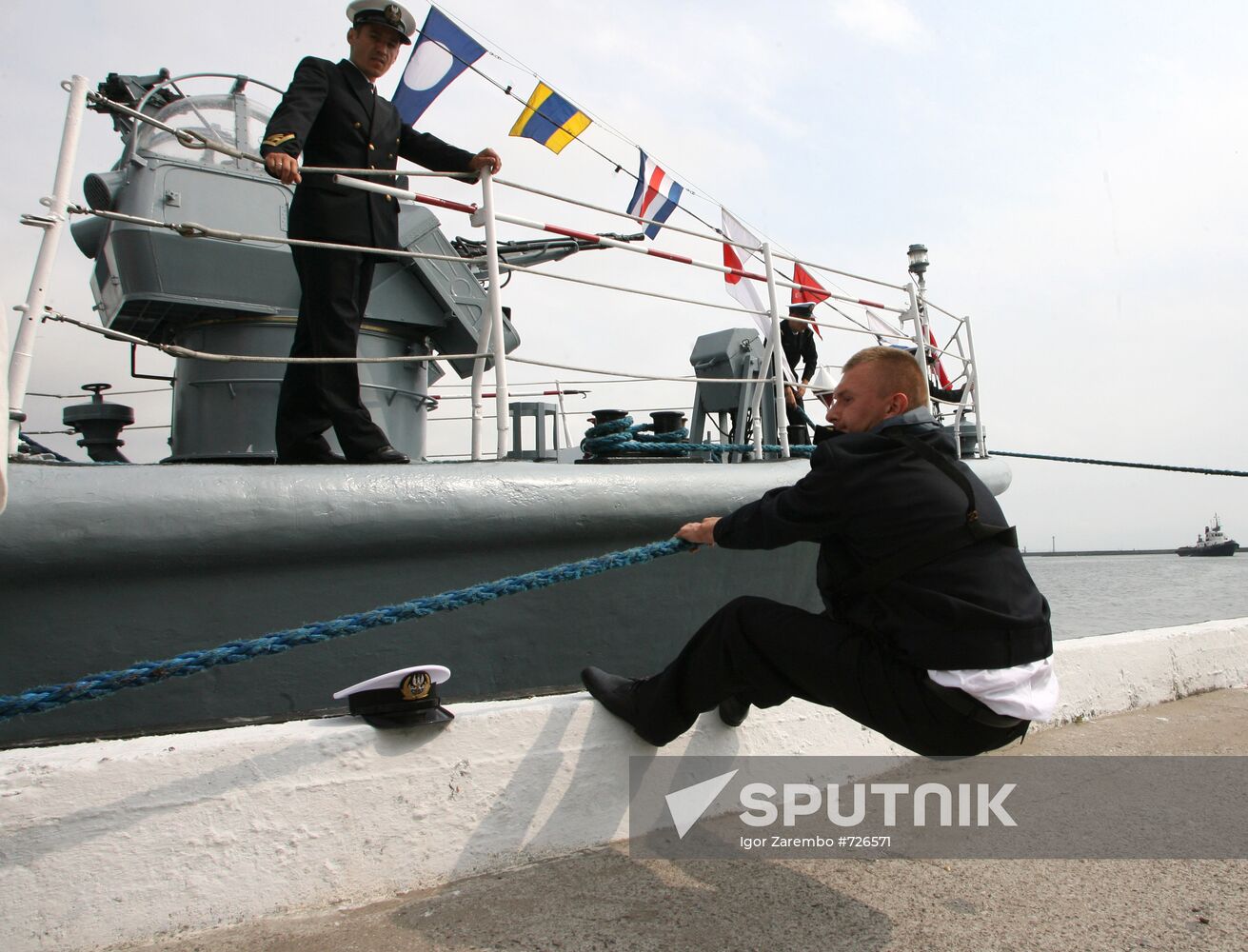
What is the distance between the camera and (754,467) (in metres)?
3.91

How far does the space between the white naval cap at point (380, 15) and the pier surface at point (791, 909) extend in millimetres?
2836

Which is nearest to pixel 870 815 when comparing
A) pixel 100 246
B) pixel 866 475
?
pixel 866 475

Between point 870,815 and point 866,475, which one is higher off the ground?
point 866,475

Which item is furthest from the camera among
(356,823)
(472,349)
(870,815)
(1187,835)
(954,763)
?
(472,349)

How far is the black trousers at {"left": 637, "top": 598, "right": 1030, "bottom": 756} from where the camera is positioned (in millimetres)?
1886

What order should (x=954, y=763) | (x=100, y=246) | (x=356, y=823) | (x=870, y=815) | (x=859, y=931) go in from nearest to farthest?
(x=859, y=931), (x=356, y=823), (x=870, y=815), (x=954, y=763), (x=100, y=246)

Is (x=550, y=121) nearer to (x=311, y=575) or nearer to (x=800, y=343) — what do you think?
(x=800, y=343)

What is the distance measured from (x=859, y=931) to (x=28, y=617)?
2.23m

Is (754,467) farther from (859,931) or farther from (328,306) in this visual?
(859,931)

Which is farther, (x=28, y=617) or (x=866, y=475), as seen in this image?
(x=28, y=617)

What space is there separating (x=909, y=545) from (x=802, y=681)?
1.33ft

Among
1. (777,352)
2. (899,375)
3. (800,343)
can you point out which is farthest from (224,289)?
(800,343)

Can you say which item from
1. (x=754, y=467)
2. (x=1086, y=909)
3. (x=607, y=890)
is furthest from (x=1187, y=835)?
(x=754, y=467)

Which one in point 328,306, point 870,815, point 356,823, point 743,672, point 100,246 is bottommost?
point 870,815
